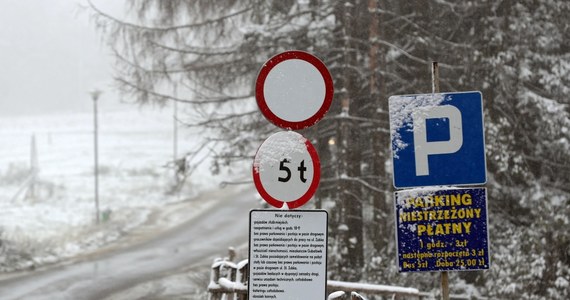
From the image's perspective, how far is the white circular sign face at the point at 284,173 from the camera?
4.25 meters

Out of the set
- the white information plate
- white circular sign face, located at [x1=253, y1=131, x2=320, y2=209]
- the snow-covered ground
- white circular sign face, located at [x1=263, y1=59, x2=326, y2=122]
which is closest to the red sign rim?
white circular sign face, located at [x1=263, y1=59, x2=326, y2=122]

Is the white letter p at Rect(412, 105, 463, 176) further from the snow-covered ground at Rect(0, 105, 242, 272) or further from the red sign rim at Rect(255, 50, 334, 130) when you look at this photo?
the snow-covered ground at Rect(0, 105, 242, 272)

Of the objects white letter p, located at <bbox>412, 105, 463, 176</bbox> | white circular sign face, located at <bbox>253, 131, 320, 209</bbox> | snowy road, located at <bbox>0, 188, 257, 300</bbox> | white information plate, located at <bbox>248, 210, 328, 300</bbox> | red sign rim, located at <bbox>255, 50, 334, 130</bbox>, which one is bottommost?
snowy road, located at <bbox>0, 188, 257, 300</bbox>

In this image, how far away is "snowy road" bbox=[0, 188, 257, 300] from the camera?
13336mm

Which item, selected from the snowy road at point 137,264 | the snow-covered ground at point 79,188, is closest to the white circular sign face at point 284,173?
the snow-covered ground at point 79,188

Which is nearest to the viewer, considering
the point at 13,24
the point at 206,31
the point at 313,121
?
the point at 313,121

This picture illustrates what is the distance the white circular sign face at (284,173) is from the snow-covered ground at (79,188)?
8.74m

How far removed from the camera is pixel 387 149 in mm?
12672

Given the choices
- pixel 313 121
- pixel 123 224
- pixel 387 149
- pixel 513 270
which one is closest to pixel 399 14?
pixel 387 149

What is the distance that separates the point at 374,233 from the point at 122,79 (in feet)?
18.1

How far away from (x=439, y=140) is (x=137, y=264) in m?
13.5

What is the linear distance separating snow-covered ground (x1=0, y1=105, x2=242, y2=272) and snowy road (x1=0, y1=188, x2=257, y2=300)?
1.29m

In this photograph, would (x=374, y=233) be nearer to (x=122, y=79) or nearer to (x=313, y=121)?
(x=122, y=79)

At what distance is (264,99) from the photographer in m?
4.38
